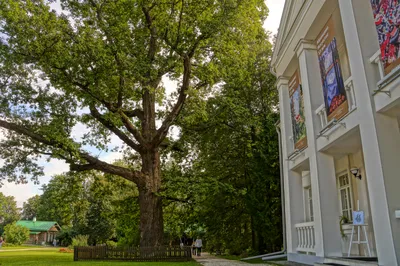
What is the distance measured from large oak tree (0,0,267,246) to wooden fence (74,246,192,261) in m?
0.58

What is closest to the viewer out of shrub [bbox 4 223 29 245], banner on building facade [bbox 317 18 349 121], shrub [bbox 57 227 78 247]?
banner on building facade [bbox 317 18 349 121]

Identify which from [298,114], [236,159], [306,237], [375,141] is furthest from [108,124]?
[375,141]

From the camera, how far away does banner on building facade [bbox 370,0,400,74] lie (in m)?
5.07

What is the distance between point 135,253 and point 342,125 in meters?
12.3

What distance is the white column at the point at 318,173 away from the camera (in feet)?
26.2

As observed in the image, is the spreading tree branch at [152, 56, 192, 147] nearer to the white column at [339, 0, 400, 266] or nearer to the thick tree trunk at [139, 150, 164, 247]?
the thick tree trunk at [139, 150, 164, 247]

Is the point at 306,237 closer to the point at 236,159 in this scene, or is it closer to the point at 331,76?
the point at 331,76

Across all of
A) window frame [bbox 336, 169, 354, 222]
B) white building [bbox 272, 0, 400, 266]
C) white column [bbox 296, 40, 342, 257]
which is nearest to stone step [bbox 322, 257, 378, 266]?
white building [bbox 272, 0, 400, 266]

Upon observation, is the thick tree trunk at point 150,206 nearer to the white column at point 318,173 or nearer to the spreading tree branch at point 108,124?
the spreading tree branch at point 108,124

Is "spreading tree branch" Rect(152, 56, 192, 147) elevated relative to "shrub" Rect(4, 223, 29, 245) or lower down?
elevated

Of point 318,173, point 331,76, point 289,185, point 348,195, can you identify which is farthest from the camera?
point 289,185

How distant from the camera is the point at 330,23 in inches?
312

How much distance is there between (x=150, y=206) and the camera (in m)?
16.2

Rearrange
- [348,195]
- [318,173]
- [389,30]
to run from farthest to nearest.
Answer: [348,195]
[318,173]
[389,30]
